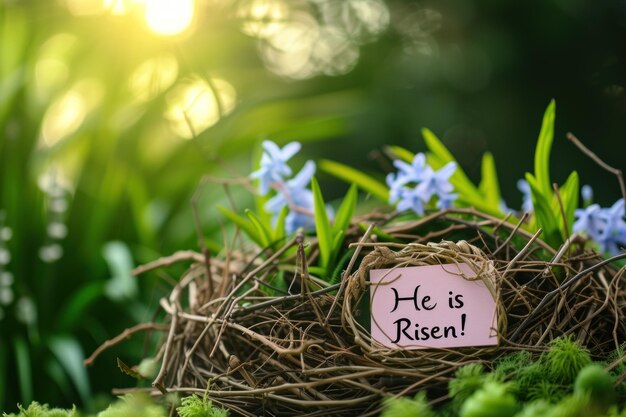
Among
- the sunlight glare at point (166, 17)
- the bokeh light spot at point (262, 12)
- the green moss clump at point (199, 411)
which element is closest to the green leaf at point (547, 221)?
the green moss clump at point (199, 411)

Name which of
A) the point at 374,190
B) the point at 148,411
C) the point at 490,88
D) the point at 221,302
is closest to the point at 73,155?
the point at 374,190

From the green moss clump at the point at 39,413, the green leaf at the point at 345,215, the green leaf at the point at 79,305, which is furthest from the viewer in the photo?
the green leaf at the point at 79,305

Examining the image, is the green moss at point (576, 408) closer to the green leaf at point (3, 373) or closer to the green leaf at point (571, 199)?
the green leaf at point (571, 199)

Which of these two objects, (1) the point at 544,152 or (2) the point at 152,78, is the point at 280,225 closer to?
(1) the point at 544,152

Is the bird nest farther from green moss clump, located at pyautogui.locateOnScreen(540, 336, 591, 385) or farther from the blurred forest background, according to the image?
the blurred forest background

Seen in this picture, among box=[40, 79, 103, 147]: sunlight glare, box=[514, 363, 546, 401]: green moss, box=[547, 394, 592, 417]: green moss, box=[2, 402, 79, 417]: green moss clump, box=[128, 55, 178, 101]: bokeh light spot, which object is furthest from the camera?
box=[128, 55, 178, 101]: bokeh light spot

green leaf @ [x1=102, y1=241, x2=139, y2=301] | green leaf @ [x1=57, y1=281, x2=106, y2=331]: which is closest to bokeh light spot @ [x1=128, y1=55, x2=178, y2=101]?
green leaf @ [x1=102, y1=241, x2=139, y2=301]
